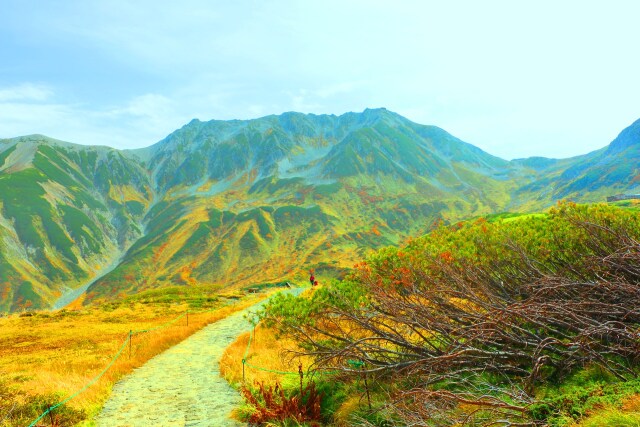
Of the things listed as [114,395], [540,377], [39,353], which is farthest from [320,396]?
[39,353]

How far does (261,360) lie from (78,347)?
484 inches

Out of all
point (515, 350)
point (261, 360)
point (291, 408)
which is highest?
point (515, 350)

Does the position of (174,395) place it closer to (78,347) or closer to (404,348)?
(404,348)

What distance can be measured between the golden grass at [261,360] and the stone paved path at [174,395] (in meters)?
0.43

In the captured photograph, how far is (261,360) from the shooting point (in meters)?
14.3

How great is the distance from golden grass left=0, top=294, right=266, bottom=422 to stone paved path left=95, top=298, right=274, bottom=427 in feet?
1.84

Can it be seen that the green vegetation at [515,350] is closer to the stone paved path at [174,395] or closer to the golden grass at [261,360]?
the golden grass at [261,360]

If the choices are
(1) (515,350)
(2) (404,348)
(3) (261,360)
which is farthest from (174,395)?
(1) (515,350)

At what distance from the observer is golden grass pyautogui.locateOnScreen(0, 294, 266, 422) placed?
11.6m

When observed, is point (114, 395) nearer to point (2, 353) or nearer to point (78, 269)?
point (2, 353)

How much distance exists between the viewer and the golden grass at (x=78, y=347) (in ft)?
38.1

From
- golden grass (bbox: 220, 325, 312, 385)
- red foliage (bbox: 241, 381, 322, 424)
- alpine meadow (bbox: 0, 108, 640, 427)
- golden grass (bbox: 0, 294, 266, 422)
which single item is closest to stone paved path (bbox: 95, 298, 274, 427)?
alpine meadow (bbox: 0, 108, 640, 427)

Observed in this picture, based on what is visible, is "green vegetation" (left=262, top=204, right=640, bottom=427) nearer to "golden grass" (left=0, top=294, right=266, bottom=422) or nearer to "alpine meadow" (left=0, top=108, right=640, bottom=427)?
"alpine meadow" (left=0, top=108, right=640, bottom=427)

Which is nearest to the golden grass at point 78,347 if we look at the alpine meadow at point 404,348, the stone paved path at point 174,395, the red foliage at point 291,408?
the alpine meadow at point 404,348
